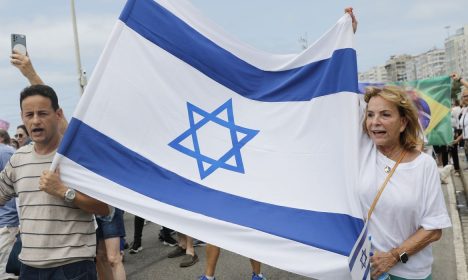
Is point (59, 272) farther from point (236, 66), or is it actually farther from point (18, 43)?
point (236, 66)

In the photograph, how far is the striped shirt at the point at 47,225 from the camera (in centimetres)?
232

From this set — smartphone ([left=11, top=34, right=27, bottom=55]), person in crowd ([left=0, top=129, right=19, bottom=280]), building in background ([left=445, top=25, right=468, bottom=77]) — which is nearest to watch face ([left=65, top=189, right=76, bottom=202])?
smartphone ([left=11, top=34, right=27, bottom=55])

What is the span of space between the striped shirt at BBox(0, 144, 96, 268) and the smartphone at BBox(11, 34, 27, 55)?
0.70 meters

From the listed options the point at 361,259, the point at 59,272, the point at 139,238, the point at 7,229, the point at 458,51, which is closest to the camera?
the point at 361,259

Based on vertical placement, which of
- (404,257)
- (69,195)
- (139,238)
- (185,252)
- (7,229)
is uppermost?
(69,195)

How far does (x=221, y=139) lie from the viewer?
2627 mm

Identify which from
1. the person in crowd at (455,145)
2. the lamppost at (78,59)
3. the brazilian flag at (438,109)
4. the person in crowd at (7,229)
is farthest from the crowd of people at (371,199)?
the lamppost at (78,59)

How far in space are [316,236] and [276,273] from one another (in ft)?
9.28

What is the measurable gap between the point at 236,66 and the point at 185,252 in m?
3.97

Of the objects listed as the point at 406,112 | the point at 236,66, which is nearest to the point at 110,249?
the point at 236,66

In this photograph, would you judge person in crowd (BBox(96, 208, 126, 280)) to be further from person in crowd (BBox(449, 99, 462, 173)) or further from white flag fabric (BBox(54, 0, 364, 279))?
person in crowd (BBox(449, 99, 462, 173))

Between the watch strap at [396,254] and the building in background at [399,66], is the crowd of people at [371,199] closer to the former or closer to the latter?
the watch strap at [396,254]

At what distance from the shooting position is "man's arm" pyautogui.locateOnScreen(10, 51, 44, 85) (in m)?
2.64

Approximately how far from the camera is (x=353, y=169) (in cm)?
230
